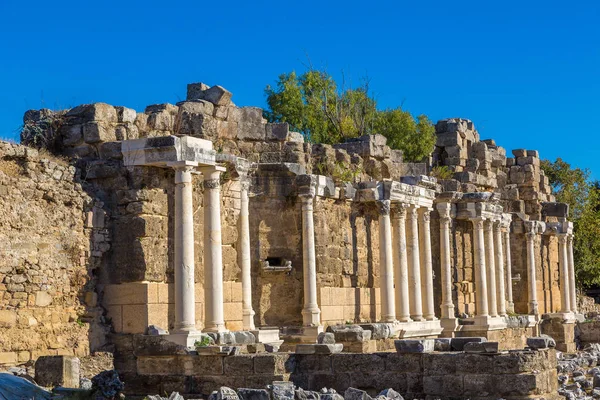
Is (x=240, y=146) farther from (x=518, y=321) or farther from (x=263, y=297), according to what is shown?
(x=518, y=321)

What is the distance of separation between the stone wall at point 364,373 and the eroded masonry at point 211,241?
0.06 metres

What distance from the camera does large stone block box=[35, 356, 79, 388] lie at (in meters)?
14.8

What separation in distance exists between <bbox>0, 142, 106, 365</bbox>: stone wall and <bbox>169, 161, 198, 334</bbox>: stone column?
123cm

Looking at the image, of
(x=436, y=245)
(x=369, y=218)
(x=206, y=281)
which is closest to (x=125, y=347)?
(x=206, y=281)

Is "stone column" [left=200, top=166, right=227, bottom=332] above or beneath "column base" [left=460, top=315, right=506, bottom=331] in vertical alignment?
above

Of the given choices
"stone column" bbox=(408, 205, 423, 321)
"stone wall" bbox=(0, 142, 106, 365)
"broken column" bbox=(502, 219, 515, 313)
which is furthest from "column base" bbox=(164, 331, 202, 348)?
"broken column" bbox=(502, 219, 515, 313)

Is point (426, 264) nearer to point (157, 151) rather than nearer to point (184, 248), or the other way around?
point (184, 248)

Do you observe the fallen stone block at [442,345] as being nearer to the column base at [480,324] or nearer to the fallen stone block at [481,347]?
the fallen stone block at [481,347]

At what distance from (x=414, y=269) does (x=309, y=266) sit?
461 cm

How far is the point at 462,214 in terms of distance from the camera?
1160 inches

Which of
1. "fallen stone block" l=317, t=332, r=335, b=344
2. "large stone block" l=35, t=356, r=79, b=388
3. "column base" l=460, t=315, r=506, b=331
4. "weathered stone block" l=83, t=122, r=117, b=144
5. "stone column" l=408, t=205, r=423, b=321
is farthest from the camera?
"column base" l=460, t=315, r=506, b=331

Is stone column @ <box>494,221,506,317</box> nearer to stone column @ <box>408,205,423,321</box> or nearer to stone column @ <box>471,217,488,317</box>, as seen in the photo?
stone column @ <box>471,217,488,317</box>

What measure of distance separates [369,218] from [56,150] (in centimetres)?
855

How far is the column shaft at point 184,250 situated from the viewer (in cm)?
1741
